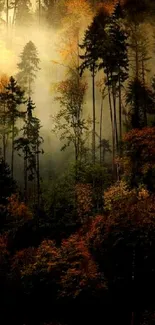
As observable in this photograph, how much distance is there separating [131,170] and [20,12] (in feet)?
187

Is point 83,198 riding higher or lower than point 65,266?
higher

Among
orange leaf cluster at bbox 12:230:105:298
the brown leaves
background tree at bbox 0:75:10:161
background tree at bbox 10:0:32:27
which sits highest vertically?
background tree at bbox 10:0:32:27

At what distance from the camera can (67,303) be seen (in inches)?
1022

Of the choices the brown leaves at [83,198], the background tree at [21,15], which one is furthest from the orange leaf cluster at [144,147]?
the background tree at [21,15]

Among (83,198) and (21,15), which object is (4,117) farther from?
(21,15)

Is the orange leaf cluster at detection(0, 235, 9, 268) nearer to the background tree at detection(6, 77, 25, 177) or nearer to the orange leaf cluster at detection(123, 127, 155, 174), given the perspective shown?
the orange leaf cluster at detection(123, 127, 155, 174)

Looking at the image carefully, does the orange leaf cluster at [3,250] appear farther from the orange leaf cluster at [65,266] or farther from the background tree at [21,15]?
the background tree at [21,15]

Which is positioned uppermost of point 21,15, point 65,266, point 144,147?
point 21,15

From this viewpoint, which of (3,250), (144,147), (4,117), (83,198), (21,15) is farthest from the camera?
(21,15)

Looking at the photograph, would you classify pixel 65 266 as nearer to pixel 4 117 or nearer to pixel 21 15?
pixel 4 117

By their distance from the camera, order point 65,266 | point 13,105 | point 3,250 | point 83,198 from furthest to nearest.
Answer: point 13,105 → point 83,198 → point 3,250 → point 65,266

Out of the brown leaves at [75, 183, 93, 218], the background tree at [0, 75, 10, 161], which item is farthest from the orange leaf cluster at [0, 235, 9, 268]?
the background tree at [0, 75, 10, 161]

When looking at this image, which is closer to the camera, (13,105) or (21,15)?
(13,105)

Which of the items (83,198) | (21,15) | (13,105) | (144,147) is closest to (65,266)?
(83,198)
